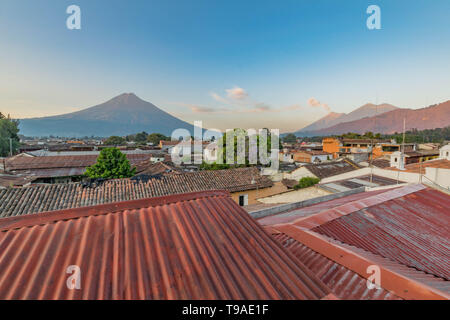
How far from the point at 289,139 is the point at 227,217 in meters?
144

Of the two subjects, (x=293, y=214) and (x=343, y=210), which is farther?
(x=293, y=214)

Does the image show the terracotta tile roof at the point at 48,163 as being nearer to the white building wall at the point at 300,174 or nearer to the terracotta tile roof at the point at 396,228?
the white building wall at the point at 300,174

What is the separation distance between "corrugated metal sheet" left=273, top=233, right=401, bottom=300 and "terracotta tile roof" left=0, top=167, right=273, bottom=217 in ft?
36.9

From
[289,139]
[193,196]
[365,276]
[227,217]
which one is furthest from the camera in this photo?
[289,139]

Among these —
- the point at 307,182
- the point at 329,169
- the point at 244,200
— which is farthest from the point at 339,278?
the point at 329,169

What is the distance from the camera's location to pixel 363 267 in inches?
108

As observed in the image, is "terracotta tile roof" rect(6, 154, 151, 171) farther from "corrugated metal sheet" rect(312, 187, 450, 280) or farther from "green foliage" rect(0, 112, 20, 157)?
"corrugated metal sheet" rect(312, 187, 450, 280)

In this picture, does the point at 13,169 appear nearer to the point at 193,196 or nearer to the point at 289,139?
the point at 193,196

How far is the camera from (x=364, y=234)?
4320 millimetres

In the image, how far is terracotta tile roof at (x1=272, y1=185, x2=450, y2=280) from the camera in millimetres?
3822

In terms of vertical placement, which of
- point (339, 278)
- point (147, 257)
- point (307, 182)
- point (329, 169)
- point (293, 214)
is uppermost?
point (147, 257)

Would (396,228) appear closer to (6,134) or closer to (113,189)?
(113,189)

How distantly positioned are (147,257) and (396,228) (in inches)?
216

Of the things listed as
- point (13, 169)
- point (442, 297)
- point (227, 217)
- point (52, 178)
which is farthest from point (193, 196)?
point (13, 169)
